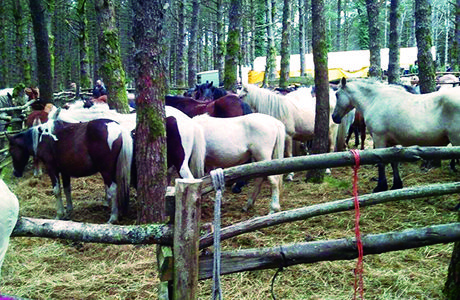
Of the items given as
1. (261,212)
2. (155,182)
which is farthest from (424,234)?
A: (261,212)

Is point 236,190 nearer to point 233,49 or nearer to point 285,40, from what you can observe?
point 233,49

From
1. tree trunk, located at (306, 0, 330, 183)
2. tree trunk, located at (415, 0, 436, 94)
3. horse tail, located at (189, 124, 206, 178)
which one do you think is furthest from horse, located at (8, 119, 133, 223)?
tree trunk, located at (415, 0, 436, 94)

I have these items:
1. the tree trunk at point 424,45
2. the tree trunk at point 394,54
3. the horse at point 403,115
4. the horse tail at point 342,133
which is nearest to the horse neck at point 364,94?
the horse at point 403,115

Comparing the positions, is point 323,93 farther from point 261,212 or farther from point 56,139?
point 56,139

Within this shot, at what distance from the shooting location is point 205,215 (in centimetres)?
673

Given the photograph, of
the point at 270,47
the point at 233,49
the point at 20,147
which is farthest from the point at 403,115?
the point at 270,47

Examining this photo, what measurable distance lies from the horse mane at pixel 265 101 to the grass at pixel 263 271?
285 centimetres

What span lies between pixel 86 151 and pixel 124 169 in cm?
67

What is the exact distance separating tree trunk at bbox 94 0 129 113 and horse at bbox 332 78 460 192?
4.90 meters

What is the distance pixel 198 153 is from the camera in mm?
6949

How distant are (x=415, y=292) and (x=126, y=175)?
431 centimetres

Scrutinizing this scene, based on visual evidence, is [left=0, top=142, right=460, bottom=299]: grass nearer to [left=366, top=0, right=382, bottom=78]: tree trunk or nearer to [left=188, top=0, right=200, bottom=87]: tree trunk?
[left=366, top=0, right=382, bottom=78]: tree trunk

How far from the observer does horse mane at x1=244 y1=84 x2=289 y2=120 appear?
9609 mm

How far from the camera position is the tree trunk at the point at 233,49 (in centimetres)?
1320
